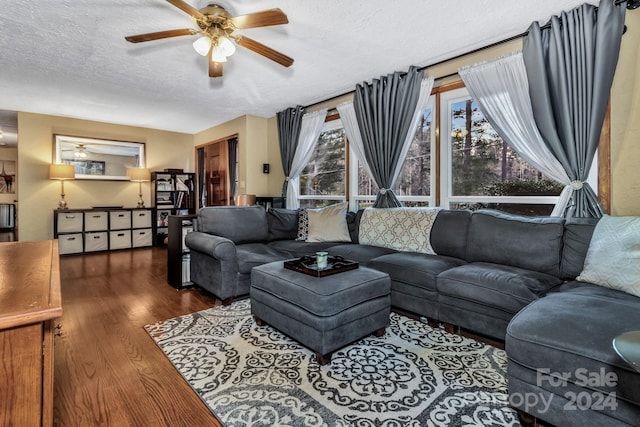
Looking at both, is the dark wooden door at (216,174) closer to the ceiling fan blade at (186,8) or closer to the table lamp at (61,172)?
the table lamp at (61,172)

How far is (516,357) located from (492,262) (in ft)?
4.07

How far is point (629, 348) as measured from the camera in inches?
33.8

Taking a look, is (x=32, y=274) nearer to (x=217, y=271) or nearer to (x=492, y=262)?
(x=217, y=271)

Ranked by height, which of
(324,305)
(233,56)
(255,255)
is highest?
(233,56)

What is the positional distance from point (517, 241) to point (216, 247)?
256 cm

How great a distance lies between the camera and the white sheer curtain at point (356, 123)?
350 centimetres

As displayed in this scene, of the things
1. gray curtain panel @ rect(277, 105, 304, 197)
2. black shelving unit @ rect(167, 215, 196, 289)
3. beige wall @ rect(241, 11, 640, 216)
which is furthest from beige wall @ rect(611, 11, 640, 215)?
black shelving unit @ rect(167, 215, 196, 289)

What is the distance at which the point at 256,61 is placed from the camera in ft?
10.9

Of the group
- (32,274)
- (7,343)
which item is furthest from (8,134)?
(7,343)

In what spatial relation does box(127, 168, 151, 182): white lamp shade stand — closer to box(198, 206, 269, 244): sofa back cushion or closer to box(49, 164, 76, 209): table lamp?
box(49, 164, 76, 209): table lamp

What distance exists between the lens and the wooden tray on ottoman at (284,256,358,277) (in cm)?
222

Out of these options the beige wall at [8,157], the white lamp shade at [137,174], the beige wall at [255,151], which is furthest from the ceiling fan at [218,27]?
the beige wall at [8,157]

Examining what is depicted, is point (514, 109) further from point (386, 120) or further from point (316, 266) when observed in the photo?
point (316, 266)

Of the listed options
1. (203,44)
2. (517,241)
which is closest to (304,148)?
(203,44)
